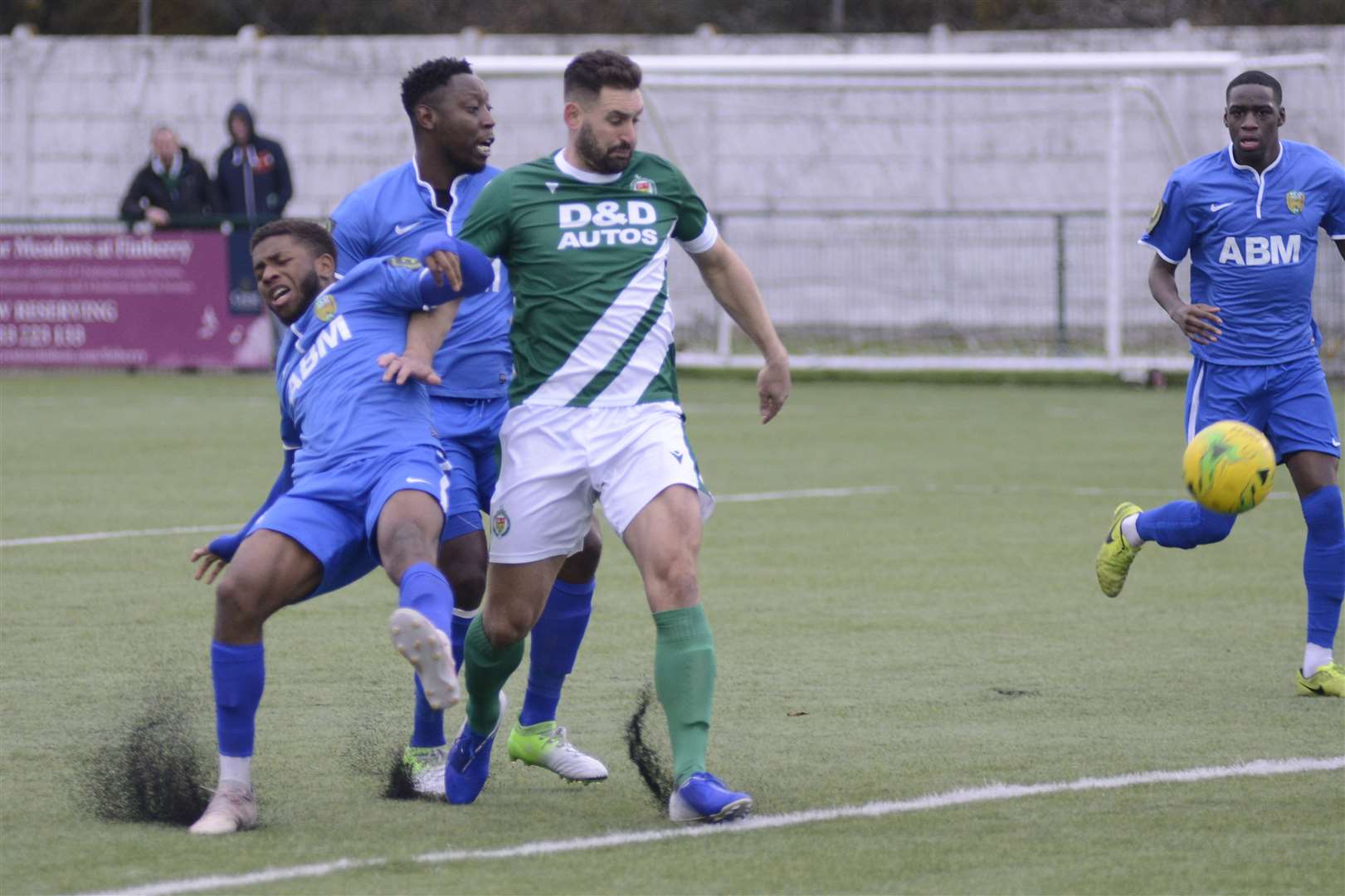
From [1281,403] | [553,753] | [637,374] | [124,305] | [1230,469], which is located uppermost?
[637,374]

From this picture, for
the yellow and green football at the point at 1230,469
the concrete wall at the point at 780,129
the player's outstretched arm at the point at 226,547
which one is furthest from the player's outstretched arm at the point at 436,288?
the concrete wall at the point at 780,129

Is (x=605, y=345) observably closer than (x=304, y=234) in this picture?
Yes

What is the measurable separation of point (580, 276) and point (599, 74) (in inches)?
21.9

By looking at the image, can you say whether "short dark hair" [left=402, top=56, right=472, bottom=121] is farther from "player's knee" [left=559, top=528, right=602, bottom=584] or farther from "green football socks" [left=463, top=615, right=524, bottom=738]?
"green football socks" [left=463, top=615, right=524, bottom=738]

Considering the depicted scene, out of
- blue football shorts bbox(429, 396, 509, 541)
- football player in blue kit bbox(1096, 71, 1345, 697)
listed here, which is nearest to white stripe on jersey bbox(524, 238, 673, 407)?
blue football shorts bbox(429, 396, 509, 541)

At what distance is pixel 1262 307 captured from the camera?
796 centimetres

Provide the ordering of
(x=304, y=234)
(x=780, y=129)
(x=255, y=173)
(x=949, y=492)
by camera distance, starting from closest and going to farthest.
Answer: (x=304, y=234) → (x=949, y=492) → (x=255, y=173) → (x=780, y=129)

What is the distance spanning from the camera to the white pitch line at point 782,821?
4.98 m

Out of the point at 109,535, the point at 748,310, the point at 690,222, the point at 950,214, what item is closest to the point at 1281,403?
the point at 748,310

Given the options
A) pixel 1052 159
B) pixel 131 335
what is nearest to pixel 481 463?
pixel 131 335

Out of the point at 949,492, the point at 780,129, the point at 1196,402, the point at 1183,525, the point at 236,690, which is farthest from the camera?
the point at 780,129

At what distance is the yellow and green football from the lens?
722 cm

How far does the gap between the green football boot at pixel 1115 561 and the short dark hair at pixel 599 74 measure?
3314 millimetres

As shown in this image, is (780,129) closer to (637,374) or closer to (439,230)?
(439,230)
